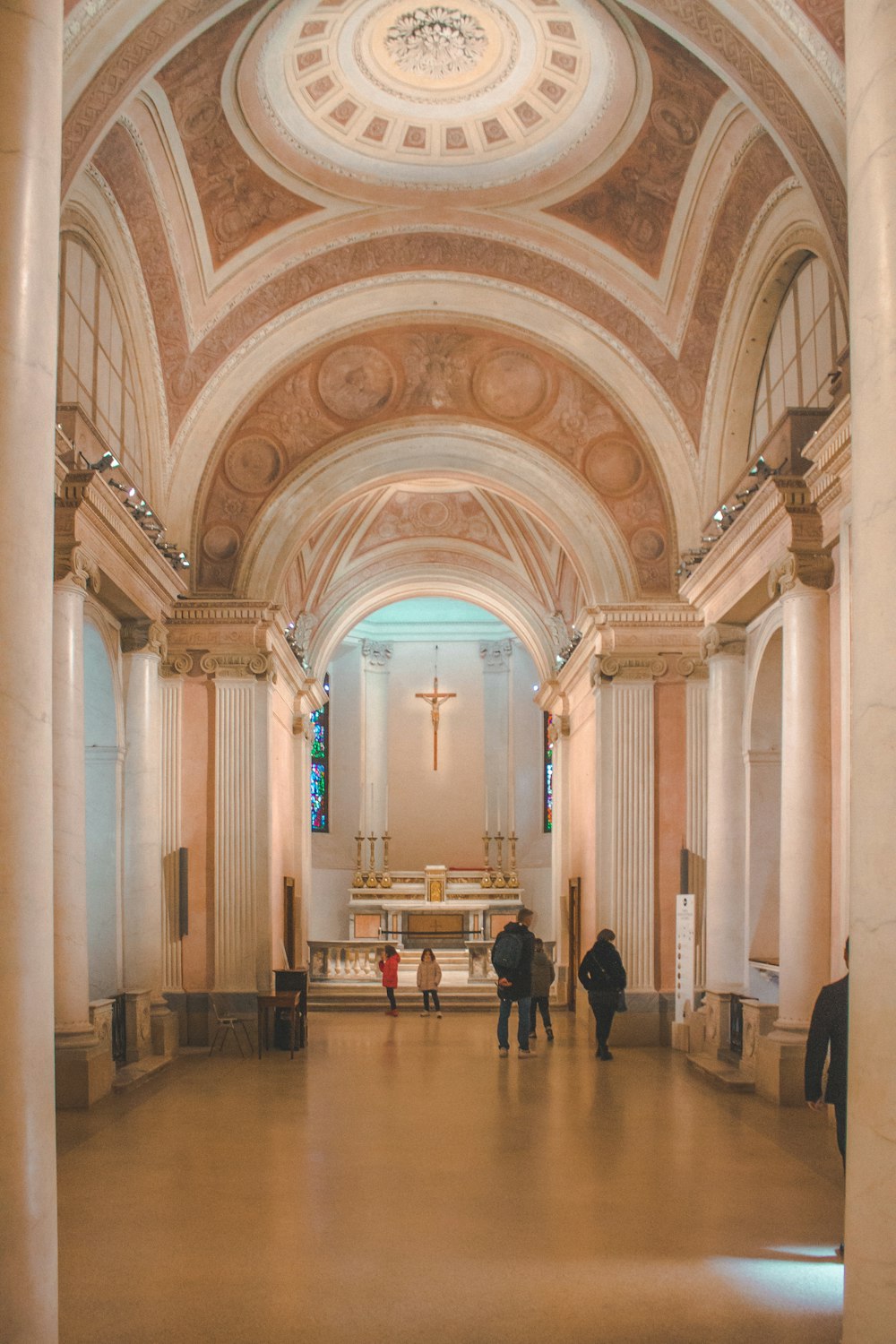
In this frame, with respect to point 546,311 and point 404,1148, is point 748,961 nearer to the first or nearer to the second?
point 404,1148

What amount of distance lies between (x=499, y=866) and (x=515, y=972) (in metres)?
18.4

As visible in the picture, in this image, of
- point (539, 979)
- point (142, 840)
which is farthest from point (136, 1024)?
point (539, 979)

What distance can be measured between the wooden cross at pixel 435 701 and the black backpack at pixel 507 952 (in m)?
19.3

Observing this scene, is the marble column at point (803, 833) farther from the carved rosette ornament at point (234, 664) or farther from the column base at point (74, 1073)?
the carved rosette ornament at point (234, 664)

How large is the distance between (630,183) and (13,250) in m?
11.5

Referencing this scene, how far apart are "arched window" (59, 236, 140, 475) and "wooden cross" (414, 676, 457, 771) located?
18.4 m

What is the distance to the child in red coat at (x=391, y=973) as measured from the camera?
20906 mm

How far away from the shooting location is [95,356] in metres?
14.0

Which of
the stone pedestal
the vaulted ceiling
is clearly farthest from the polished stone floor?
the vaulted ceiling

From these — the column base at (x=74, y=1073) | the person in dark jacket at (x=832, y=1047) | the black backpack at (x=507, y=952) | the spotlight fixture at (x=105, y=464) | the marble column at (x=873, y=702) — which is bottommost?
the column base at (x=74, y=1073)

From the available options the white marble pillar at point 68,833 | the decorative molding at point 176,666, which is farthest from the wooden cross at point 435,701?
the white marble pillar at point 68,833

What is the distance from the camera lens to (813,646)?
38.0 feet

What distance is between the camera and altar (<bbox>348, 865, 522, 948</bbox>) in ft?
98.1

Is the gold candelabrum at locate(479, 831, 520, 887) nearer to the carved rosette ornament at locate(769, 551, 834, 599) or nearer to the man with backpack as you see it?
the man with backpack
